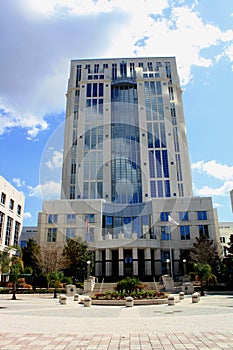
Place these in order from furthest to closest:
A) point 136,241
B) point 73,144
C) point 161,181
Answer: point 73,144, point 161,181, point 136,241

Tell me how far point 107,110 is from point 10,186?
31127 mm

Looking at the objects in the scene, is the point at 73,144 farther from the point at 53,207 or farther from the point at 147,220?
the point at 147,220

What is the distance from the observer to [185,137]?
69.1m

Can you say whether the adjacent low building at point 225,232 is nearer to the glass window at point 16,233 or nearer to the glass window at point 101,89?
the glass window at point 101,89

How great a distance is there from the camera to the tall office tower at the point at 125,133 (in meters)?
59.6

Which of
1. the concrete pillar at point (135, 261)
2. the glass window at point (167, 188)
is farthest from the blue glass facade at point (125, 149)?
the concrete pillar at point (135, 261)

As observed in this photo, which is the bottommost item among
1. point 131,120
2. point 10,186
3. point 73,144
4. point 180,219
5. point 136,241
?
point 136,241

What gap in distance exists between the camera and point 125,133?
6531cm

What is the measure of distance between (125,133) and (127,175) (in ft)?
34.5

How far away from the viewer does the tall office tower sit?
2345 inches

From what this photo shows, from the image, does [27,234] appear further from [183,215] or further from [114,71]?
[114,71]

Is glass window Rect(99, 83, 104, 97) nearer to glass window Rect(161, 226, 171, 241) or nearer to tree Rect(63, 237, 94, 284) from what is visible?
glass window Rect(161, 226, 171, 241)

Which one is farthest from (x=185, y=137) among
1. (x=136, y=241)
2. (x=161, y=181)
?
(x=136, y=241)

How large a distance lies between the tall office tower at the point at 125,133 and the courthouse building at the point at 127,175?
0.71 feet
